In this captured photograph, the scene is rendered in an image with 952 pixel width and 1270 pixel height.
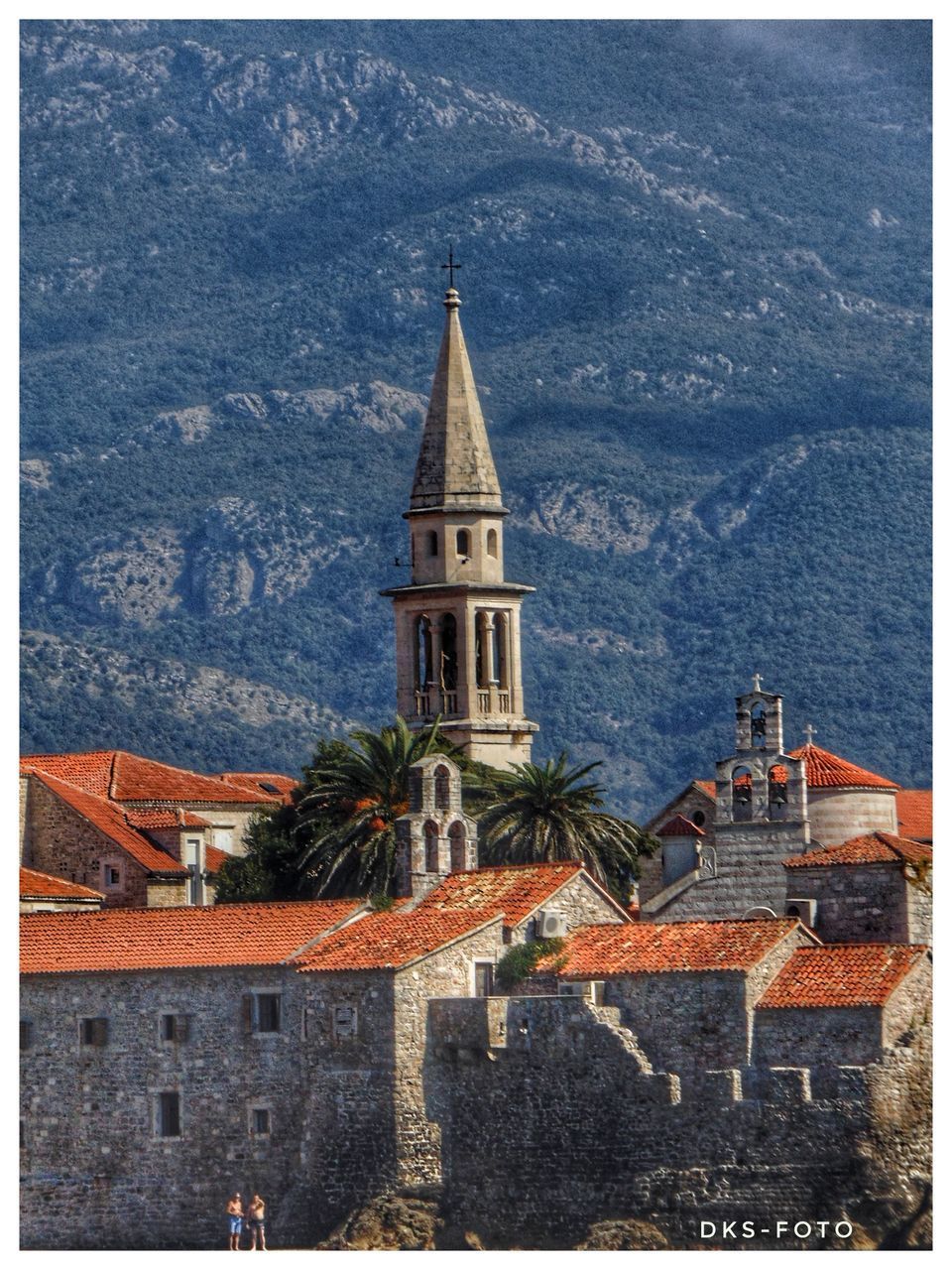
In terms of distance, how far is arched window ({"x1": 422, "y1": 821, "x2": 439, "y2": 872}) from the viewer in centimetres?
7119

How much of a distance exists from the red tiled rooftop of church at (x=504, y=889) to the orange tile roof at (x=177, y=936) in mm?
1936

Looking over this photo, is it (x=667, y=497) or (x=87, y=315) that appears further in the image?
(x=667, y=497)

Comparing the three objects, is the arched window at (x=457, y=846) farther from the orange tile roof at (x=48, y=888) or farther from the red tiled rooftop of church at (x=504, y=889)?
the orange tile roof at (x=48, y=888)

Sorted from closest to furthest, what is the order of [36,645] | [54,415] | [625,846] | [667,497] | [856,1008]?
[856,1008] < [625,846] < [36,645] < [54,415] < [667,497]

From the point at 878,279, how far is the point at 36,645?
63.8 meters

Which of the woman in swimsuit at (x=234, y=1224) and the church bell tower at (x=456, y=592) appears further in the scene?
the church bell tower at (x=456, y=592)

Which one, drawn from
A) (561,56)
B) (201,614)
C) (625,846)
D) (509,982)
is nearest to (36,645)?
(201,614)

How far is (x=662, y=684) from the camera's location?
170 meters

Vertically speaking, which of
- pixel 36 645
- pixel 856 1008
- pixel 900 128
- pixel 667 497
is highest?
pixel 900 128

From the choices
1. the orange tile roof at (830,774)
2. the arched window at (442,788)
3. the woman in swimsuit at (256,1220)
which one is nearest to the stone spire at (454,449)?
the orange tile roof at (830,774)

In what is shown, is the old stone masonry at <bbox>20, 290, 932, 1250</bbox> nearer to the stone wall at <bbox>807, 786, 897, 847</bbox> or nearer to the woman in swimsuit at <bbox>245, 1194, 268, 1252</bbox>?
the woman in swimsuit at <bbox>245, 1194, 268, 1252</bbox>

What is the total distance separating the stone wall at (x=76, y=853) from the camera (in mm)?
81250

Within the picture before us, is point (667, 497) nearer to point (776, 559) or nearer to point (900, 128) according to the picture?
point (776, 559)

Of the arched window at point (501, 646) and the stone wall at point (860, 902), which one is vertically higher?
the arched window at point (501, 646)
